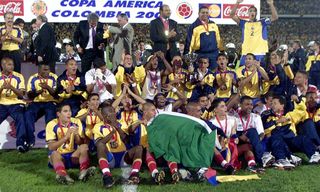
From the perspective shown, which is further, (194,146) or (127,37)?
(127,37)

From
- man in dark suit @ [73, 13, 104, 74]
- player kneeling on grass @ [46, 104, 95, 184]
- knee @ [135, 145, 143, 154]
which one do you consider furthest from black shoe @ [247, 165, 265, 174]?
man in dark suit @ [73, 13, 104, 74]

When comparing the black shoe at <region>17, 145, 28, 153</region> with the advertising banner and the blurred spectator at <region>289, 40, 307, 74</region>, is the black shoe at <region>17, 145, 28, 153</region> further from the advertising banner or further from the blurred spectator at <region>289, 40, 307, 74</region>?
the blurred spectator at <region>289, 40, 307, 74</region>

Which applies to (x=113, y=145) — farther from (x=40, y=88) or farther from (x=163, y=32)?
(x=163, y=32)

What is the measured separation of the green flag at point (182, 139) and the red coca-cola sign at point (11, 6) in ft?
30.2

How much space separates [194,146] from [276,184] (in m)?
1.19

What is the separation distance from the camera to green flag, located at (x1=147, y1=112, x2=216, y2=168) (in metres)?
7.15

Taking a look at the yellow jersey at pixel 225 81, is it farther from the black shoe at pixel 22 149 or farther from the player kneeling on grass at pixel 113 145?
the black shoe at pixel 22 149

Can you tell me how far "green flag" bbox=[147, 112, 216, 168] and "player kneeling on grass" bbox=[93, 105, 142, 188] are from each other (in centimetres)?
30

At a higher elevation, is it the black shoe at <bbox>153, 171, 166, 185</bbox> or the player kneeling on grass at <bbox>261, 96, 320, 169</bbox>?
the player kneeling on grass at <bbox>261, 96, 320, 169</bbox>

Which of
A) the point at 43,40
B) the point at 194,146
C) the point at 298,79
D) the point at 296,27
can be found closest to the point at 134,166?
the point at 194,146

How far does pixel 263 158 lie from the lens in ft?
25.5

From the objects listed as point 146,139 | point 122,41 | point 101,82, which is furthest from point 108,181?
point 122,41

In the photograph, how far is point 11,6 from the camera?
600 inches

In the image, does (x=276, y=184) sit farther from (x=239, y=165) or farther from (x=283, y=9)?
(x=283, y=9)
